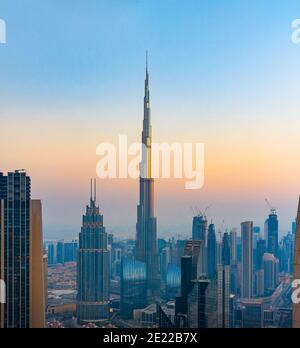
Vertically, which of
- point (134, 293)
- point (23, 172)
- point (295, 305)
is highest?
Answer: point (23, 172)

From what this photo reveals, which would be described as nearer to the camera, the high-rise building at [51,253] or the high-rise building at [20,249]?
the high-rise building at [51,253]

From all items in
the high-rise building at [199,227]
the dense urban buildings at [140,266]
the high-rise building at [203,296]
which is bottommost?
the high-rise building at [203,296]

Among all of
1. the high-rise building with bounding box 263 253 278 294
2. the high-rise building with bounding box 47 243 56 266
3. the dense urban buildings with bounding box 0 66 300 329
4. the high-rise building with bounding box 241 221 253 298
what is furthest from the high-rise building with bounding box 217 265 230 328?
the high-rise building with bounding box 47 243 56 266

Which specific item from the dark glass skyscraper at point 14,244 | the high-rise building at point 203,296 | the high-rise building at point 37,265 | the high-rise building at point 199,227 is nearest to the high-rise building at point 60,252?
the high-rise building at point 37,265

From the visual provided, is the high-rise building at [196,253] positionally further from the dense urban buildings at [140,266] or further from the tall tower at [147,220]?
the tall tower at [147,220]

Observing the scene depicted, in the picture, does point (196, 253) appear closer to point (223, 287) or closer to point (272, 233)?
point (223, 287)
